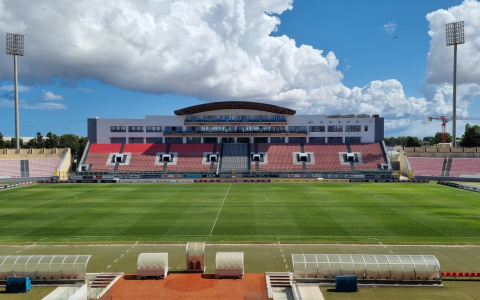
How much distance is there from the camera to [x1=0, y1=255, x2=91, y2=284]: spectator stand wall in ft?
58.3

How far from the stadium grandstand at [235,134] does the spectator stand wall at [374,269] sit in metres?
61.0

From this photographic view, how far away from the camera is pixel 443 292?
16484 millimetres

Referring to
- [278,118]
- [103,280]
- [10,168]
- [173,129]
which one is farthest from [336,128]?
A: [10,168]

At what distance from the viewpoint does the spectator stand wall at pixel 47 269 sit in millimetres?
17766

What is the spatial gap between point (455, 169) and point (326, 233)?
198ft

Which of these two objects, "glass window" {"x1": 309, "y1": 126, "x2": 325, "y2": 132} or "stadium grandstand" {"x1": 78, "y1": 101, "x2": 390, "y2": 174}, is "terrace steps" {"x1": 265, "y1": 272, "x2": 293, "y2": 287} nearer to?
"stadium grandstand" {"x1": 78, "y1": 101, "x2": 390, "y2": 174}

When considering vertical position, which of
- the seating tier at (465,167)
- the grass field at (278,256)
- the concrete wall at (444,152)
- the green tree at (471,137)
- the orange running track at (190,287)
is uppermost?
the green tree at (471,137)

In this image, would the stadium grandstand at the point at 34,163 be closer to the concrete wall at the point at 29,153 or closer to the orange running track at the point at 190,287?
the concrete wall at the point at 29,153

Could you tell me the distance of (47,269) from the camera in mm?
17906

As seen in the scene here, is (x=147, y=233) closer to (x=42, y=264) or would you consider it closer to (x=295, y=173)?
(x=42, y=264)

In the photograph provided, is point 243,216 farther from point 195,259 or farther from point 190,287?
point 190,287

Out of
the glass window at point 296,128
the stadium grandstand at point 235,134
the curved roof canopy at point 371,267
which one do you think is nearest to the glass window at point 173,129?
the stadium grandstand at point 235,134

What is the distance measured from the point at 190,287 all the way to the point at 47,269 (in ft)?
26.5

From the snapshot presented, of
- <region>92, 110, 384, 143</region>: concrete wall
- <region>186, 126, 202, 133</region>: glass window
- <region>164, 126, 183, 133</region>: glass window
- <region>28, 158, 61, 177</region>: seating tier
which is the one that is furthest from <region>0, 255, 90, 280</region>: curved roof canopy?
<region>164, 126, 183, 133</region>: glass window
